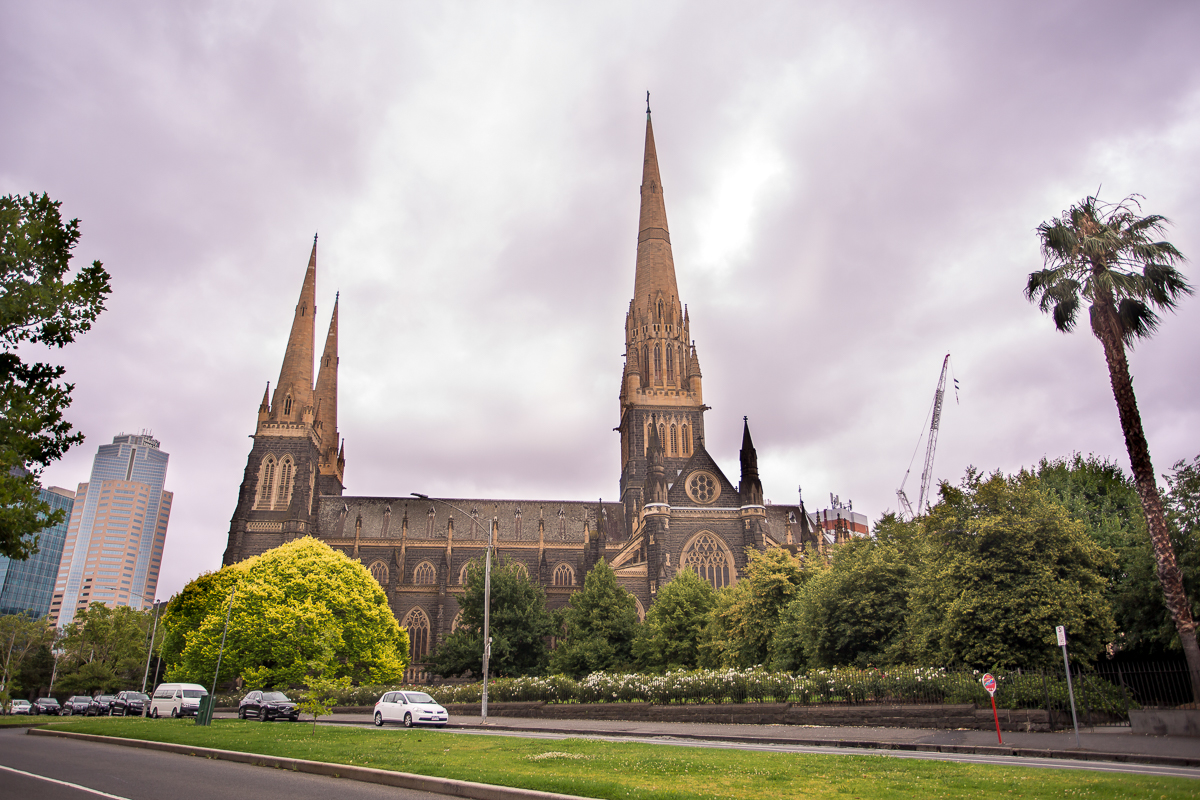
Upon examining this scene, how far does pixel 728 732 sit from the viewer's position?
20141mm

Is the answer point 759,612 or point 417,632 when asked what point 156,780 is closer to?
point 759,612

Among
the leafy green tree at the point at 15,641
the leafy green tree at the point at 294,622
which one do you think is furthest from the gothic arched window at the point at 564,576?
the leafy green tree at the point at 15,641

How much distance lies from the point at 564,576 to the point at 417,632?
13750 millimetres

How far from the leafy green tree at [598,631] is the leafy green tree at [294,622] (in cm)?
1084

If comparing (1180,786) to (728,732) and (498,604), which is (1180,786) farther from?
(498,604)

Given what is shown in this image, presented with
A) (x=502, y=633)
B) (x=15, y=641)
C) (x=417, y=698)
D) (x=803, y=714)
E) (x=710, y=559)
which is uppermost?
(x=710, y=559)

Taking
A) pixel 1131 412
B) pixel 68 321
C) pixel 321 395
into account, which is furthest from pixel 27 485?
pixel 321 395

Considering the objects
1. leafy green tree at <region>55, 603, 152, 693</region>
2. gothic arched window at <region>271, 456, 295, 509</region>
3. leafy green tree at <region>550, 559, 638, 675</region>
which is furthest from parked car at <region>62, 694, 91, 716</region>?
leafy green tree at <region>550, 559, 638, 675</region>

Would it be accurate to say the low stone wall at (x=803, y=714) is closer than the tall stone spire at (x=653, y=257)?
Yes

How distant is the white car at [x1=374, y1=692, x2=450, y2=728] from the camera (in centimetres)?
2500

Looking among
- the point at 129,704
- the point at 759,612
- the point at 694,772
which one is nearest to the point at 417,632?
the point at 129,704

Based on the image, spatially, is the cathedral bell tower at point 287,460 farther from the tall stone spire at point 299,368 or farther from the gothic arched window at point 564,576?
the gothic arched window at point 564,576

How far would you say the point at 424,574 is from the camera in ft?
222

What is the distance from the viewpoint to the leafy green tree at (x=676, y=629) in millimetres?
40219
